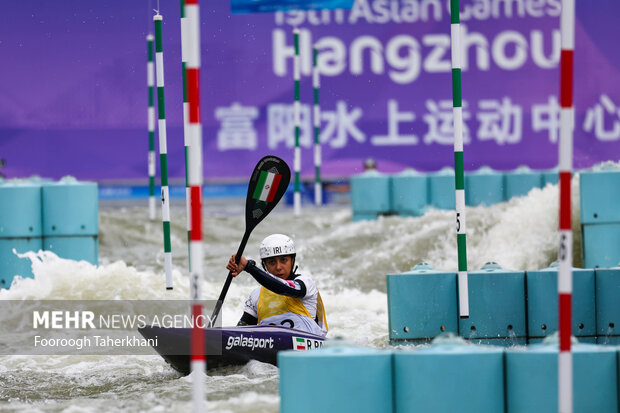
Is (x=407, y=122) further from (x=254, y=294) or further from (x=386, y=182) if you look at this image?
(x=254, y=294)

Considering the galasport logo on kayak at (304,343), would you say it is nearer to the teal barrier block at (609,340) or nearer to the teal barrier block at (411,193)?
the teal barrier block at (609,340)

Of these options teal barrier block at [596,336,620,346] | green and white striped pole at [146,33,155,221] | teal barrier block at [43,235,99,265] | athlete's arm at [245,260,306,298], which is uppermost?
green and white striped pole at [146,33,155,221]

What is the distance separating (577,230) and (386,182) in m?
5.51

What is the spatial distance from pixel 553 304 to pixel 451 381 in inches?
109

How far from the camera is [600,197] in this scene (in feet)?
29.6

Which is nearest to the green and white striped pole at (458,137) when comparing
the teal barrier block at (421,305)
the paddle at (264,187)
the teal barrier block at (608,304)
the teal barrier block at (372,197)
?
the teal barrier block at (421,305)

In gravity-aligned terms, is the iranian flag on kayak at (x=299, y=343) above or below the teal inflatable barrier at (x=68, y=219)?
below

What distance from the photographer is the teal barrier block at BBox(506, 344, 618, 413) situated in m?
4.10

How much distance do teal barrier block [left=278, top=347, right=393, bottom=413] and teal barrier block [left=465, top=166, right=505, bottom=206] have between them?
10.9 m

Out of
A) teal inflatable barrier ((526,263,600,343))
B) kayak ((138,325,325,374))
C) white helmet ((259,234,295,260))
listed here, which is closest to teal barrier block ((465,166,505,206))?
teal inflatable barrier ((526,263,600,343))

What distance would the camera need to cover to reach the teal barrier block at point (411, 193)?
50.2 ft

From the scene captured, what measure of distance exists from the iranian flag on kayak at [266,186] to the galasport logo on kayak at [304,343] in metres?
1.30

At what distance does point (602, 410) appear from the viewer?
13.5 ft

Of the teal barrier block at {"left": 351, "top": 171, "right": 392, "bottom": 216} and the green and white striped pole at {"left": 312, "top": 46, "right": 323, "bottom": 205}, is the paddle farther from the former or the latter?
the green and white striped pole at {"left": 312, "top": 46, "right": 323, "bottom": 205}
